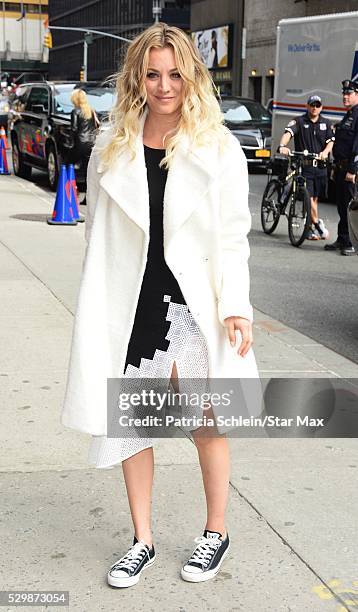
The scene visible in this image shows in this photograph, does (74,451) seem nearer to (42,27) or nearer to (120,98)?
(120,98)

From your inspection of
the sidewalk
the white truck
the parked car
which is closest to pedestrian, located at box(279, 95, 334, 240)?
the white truck

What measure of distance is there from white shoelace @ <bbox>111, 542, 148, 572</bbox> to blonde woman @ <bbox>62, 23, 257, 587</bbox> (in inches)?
1.9

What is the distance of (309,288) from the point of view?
9.30 metres

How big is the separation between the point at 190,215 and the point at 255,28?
1792 inches

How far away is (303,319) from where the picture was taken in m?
7.90

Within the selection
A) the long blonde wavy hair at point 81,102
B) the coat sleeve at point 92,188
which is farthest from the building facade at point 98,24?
the coat sleeve at point 92,188

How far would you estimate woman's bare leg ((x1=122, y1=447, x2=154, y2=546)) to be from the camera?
10.9ft

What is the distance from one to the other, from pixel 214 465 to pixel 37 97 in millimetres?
16337

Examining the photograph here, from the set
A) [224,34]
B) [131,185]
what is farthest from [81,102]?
[224,34]

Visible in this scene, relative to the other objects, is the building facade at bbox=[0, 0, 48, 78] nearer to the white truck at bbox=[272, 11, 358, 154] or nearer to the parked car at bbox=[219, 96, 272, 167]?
the parked car at bbox=[219, 96, 272, 167]

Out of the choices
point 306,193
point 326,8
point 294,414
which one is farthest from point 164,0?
point 294,414

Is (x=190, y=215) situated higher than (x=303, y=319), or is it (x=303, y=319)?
(x=190, y=215)

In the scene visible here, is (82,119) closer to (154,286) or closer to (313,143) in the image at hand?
(313,143)

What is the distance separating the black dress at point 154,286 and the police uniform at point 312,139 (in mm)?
9440
